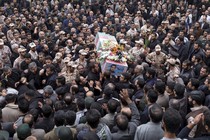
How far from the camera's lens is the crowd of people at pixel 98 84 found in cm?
463

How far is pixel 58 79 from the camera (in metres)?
7.48

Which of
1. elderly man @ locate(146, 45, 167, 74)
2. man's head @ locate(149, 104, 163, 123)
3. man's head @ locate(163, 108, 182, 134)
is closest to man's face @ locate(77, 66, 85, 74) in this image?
elderly man @ locate(146, 45, 167, 74)

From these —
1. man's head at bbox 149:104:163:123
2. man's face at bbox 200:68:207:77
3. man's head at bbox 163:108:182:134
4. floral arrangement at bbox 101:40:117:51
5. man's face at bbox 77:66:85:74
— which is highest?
man's head at bbox 163:108:182:134

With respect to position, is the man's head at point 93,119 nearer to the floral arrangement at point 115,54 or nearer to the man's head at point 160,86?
the man's head at point 160,86

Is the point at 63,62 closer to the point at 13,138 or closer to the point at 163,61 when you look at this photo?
the point at 163,61

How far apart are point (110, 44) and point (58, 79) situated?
9.62ft

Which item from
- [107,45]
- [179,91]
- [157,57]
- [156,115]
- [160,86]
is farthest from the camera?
[107,45]

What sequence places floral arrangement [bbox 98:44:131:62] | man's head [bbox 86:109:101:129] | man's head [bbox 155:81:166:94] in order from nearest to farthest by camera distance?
man's head [bbox 86:109:101:129] < man's head [bbox 155:81:166:94] < floral arrangement [bbox 98:44:131:62]

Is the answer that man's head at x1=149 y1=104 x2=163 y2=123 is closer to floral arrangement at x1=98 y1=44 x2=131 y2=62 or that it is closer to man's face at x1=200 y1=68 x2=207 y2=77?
man's face at x1=200 y1=68 x2=207 y2=77

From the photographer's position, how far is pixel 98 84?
7832 mm

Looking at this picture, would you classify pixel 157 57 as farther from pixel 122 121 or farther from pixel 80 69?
pixel 122 121

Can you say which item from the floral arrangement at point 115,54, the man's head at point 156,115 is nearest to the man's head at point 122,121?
the man's head at point 156,115

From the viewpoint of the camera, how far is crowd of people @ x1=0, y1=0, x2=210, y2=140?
463 cm

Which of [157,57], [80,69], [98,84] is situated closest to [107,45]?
[157,57]
